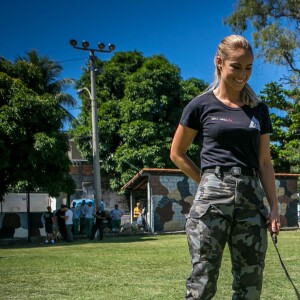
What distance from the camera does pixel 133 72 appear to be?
1515 inches

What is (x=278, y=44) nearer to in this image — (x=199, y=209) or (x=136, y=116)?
(x=136, y=116)

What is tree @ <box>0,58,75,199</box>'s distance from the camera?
2083 cm

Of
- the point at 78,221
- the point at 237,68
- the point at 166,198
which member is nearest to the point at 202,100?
the point at 237,68

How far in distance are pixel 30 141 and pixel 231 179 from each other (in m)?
19.1

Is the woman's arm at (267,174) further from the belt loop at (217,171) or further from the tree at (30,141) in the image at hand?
the tree at (30,141)

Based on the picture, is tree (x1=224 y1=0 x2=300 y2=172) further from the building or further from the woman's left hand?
the woman's left hand

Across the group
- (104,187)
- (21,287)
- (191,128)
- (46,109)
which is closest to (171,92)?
(104,187)

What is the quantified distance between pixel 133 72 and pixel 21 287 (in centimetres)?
3260

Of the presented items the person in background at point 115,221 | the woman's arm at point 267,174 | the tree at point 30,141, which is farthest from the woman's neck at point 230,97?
the person in background at point 115,221

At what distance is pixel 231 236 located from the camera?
3066mm

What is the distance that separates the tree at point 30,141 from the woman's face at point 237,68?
58.8 ft

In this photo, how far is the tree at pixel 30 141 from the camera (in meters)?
20.8

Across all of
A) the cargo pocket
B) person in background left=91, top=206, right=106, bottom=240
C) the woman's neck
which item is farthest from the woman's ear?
person in background left=91, top=206, right=106, bottom=240

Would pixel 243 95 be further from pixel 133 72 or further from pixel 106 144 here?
pixel 133 72
